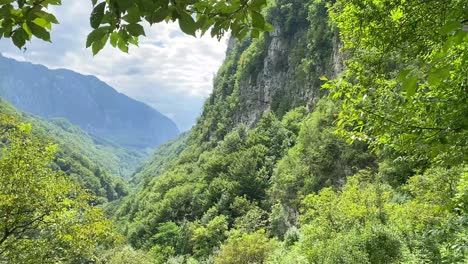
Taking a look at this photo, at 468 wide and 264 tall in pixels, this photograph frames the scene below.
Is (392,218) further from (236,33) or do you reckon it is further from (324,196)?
(236,33)

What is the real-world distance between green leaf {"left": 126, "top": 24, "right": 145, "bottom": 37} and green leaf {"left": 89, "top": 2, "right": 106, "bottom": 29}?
138 millimetres

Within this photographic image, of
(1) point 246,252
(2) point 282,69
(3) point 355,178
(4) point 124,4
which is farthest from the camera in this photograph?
(2) point 282,69

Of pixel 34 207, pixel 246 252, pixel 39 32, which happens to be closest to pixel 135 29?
pixel 39 32

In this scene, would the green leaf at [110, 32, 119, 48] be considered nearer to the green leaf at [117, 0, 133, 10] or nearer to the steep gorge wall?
the green leaf at [117, 0, 133, 10]

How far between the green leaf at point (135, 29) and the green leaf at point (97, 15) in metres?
0.14

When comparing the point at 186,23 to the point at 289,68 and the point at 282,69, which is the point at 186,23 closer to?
the point at 289,68

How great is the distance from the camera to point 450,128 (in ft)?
15.1

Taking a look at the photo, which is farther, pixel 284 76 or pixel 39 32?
pixel 284 76

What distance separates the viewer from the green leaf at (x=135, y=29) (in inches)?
70.0

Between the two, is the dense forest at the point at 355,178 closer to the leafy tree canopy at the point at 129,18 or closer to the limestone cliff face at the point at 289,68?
the leafy tree canopy at the point at 129,18

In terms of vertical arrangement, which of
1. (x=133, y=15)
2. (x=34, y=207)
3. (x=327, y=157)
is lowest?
(x=34, y=207)

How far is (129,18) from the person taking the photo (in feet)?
5.71

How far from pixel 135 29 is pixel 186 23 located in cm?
24

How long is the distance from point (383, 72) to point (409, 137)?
5.27 feet
